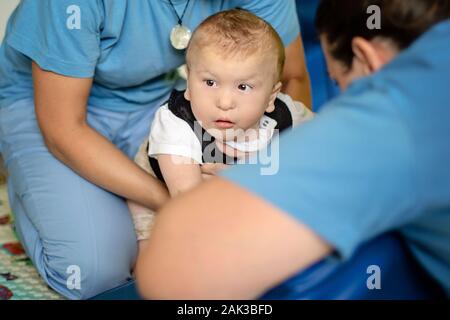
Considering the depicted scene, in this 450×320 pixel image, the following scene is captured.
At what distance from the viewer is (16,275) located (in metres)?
1.50

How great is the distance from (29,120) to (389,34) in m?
1.01

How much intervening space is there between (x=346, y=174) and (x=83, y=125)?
34.3 inches

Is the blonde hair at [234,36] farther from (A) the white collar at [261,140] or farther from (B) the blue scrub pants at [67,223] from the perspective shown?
(B) the blue scrub pants at [67,223]

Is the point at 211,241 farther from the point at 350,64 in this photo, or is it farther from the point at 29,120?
the point at 29,120

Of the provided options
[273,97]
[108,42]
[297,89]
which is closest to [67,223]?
[108,42]

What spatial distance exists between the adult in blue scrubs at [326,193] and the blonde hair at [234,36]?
0.53 meters

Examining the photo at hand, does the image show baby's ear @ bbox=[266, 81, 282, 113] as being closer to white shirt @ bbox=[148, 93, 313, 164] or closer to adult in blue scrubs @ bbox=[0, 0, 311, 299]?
white shirt @ bbox=[148, 93, 313, 164]

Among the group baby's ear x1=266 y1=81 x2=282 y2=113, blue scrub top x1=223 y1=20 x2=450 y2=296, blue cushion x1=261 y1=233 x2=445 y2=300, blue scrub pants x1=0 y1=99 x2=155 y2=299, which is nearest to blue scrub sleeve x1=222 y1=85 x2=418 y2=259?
blue scrub top x1=223 y1=20 x2=450 y2=296

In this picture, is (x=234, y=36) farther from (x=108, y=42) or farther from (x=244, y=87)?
(x=108, y=42)

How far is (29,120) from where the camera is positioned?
5.16 ft

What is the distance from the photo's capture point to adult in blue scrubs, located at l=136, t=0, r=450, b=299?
2.16ft

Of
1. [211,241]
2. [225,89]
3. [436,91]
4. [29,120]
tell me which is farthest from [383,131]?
[29,120]
